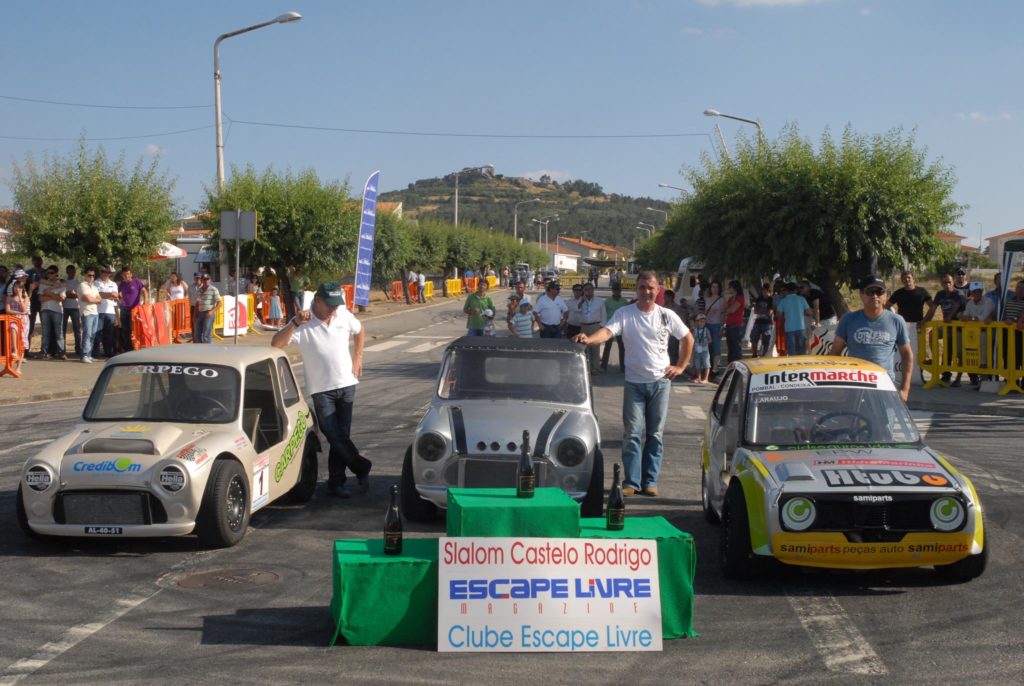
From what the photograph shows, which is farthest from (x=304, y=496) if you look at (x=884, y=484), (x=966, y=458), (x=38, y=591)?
(x=966, y=458)

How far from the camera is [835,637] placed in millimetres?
5855

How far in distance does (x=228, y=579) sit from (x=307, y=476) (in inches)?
98.2

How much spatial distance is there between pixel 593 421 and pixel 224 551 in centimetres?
292

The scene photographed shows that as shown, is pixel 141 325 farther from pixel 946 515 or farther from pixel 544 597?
pixel 946 515

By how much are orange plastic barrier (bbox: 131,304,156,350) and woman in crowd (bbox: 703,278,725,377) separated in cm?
1105

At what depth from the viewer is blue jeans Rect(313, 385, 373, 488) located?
9.56 m

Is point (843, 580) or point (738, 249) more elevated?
point (738, 249)

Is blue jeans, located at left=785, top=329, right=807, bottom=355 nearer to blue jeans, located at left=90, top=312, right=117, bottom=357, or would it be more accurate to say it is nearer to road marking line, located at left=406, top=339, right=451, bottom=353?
road marking line, located at left=406, top=339, right=451, bottom=353

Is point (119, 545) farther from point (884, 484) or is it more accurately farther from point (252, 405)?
point (884, 484)

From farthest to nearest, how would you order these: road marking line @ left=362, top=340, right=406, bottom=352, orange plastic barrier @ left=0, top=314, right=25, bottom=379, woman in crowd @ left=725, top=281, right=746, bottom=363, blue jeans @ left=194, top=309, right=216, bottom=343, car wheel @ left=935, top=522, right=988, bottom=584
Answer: road marking line @ left=362, top=340, right=406, bottom=352 < blue jeans @ left=194, top=309, right=216, bottom=343 < woman in crowd @ left=725, top=281, right=746, bottom=363 < orange plastic barrier @ left=0, top=314, right=25, bottom=379 < car wheel @ left=935, top=522, right=988, bottom=584

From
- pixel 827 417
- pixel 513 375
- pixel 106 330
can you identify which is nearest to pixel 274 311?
pixel 106 330

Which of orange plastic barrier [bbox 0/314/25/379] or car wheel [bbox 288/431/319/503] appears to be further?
orange plastic barrier [bbox 0/314/25/379]

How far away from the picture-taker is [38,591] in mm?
6652

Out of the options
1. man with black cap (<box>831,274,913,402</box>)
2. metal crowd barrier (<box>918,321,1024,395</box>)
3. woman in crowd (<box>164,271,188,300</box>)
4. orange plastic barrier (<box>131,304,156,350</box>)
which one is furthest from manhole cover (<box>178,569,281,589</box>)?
woman in crowd (<box>164,271,188,300</box>)
